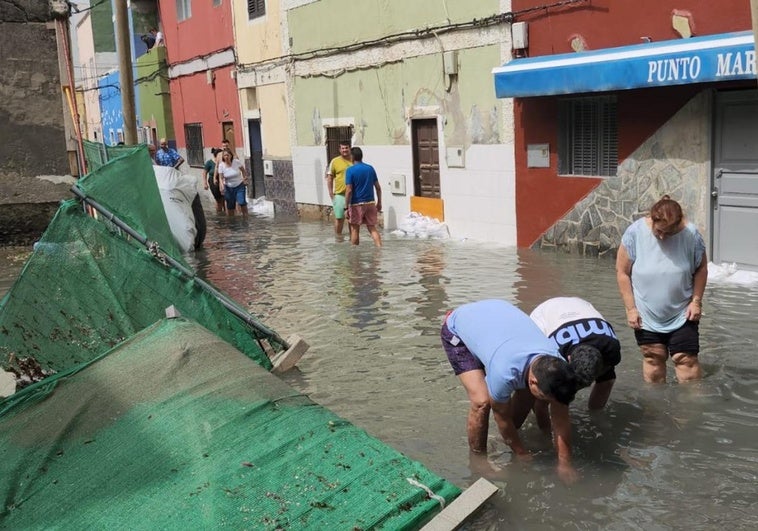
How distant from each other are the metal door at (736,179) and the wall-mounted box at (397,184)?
6226mm

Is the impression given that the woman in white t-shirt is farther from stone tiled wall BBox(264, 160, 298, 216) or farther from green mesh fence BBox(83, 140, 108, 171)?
green mesh fence BBox(83, 140, 108, 171)

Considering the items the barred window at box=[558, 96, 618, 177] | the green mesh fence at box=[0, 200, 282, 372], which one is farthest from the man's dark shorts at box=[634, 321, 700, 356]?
the barred window at box=[558, 96, 618, 177]

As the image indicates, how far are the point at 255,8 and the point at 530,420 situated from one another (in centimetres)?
1613

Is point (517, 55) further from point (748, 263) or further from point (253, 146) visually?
point (253, 146)

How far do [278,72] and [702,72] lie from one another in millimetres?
11892

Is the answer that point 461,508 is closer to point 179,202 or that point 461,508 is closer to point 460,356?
point 460,356

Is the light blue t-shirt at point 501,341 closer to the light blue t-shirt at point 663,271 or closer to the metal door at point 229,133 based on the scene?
the light blue t-shirt at point 663,271

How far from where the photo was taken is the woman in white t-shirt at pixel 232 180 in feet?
60.3

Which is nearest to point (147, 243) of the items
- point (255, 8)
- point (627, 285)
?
point (627, 285)

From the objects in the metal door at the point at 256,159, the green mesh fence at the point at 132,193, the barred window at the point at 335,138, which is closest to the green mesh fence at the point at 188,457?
the green mesh fence at the point at 132,193

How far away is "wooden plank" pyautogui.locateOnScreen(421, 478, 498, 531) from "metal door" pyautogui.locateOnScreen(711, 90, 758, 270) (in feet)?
21.5

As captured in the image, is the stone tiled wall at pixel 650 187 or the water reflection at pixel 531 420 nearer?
the water reflection at pixel 531 420

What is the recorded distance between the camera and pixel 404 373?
21.3ft

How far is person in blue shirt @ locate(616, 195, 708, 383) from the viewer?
212 inches
